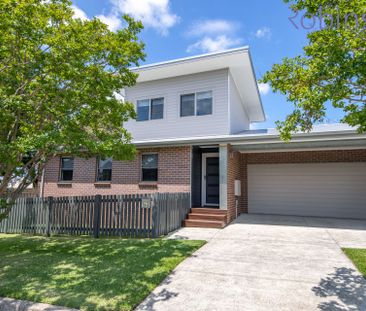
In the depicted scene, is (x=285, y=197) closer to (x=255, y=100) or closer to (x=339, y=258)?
(x=255, y=100)

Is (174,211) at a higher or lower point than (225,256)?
higher

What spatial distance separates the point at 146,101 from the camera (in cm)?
1209

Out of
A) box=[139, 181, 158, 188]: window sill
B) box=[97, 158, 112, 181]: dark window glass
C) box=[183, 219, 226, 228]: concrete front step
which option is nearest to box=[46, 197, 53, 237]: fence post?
box=[97, 158, 112, 181]: dark window glass

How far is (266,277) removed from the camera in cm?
454

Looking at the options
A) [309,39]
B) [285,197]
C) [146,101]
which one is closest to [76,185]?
[146,101]

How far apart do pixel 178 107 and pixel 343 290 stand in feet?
29.5

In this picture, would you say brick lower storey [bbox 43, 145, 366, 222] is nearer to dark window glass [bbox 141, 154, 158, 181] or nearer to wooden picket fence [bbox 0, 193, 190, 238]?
dark window glass [bbox 141, 154, 158, 181]

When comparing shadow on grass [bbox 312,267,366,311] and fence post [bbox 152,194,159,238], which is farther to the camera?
fence post [bbox 152,194,159,238]

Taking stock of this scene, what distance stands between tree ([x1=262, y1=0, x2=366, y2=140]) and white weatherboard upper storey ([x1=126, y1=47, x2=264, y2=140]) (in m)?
4.99

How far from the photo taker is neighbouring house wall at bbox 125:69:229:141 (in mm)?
10586

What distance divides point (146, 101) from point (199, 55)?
3.50 meters

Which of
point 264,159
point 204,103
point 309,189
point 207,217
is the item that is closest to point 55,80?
point 204,103

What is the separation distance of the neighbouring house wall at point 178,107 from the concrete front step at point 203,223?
358 centimetres

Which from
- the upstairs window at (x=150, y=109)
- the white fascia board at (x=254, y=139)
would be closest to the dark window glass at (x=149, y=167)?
the white fascia board at (x=254, y=139)
